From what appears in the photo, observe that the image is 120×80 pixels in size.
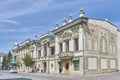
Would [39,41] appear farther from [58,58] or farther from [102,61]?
[102,61]

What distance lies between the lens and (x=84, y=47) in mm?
47406

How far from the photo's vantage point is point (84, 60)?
47.0 m

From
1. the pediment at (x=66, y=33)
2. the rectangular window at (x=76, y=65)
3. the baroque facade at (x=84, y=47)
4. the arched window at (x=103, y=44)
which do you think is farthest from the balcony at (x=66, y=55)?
the arched window at (x=103, y=44)

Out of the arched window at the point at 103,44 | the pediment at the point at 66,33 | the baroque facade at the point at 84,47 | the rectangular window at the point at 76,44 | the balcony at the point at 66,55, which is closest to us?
the baroque facade at the point at 84,47

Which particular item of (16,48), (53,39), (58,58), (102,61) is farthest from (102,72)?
(16,48)

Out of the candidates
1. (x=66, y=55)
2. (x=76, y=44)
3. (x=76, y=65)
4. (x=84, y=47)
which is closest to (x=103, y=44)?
(x=76, y=44)

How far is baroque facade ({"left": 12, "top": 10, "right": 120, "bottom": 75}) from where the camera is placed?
47956 millimetres

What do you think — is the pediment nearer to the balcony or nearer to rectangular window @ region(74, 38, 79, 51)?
rectangular window @ region(74, 38, 79, 51)

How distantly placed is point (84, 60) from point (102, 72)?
19.2 feet

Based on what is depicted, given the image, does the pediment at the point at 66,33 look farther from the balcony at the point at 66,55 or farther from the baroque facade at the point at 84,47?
the balcony at the point at 66,55

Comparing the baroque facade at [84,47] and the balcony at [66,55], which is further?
the balcony at [66,55]

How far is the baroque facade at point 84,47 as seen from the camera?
157 ft

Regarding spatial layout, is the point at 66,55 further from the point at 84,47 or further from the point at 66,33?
the point at 84,47

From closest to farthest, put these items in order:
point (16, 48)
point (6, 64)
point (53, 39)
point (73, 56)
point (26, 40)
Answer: point (73, 56) → point (53, 39) → point (26, 40) → point (16, 48) → point (6, 64)
